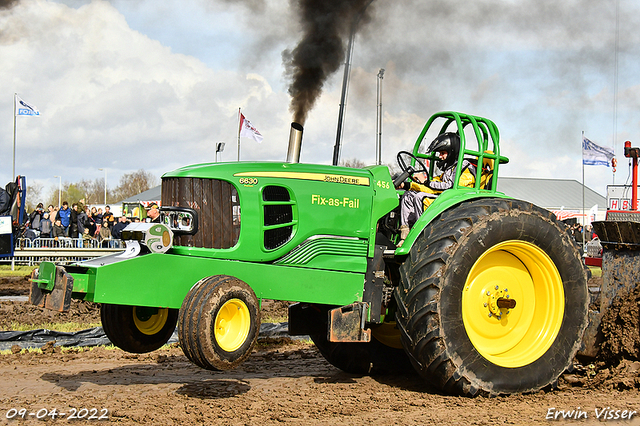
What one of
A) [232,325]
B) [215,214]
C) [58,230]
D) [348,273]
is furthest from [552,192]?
[232,325]

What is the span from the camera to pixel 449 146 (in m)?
5.98

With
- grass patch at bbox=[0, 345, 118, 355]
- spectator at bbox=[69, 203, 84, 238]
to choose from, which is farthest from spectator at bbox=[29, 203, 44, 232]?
grass patch at bbox=[0, 345, 118, 355]

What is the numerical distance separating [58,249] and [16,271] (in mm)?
1334

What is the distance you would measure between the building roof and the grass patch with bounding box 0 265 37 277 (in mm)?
39856

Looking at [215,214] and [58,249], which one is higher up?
[215,214]

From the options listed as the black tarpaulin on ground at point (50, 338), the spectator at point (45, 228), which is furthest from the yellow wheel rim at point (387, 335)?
the spectator at point (45, 228)

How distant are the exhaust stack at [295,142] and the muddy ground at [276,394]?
2.16m

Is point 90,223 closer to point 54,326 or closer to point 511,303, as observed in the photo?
point 54,326

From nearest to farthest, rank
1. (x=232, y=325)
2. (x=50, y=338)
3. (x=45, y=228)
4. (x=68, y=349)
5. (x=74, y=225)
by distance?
(x=232, y=325) < (x=68, y=349) < (x=50, y=338) < (x=45, y=228) < (x=74, y=225)

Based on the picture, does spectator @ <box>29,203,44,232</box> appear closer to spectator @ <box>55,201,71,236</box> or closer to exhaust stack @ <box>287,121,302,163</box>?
spectator @ <box>55,201,71,236</box>

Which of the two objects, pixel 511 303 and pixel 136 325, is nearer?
pixel 136 325

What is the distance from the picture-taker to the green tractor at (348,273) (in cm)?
435

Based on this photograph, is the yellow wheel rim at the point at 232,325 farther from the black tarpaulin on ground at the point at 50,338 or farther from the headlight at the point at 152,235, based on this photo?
the black tarpaulin on ground at the point at 50,338

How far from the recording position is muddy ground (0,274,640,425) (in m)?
4.35
